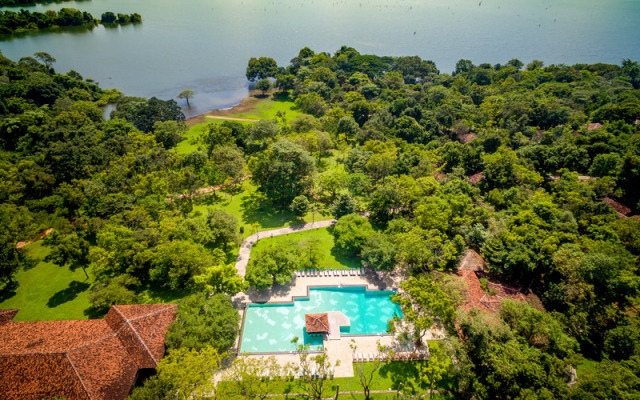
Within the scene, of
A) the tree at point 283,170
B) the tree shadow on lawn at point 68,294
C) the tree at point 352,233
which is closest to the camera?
the tree shadow on lawn at point 68,294

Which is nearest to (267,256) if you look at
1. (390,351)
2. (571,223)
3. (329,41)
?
(390,351)

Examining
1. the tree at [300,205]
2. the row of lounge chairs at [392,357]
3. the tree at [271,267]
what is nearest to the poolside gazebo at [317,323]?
the row of lounge chairs at [392,357]

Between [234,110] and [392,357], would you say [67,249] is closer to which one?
[392,357]

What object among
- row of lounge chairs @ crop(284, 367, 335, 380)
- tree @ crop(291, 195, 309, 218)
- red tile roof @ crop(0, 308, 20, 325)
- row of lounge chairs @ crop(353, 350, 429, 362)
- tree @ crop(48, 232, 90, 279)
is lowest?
row of lounge chairs @ crop(284, 367, 335, 380)

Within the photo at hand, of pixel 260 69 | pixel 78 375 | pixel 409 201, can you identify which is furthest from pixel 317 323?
pixel 260 69

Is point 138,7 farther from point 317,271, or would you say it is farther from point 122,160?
point 317,271

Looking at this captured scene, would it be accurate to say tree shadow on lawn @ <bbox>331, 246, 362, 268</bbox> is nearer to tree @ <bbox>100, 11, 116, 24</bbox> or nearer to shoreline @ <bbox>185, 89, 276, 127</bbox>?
shoreline @ <bbox>185, 89, 276, 127</bbox>

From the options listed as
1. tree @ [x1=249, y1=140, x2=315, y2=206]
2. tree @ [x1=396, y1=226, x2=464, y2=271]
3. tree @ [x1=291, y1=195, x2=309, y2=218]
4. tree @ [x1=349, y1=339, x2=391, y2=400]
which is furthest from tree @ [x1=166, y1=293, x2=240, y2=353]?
tree @ [x1=249, y1=140, x2=315, y2=206]

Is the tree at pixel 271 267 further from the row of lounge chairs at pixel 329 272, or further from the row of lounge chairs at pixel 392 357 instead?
the row of lounge chairs at pixel 392 357
